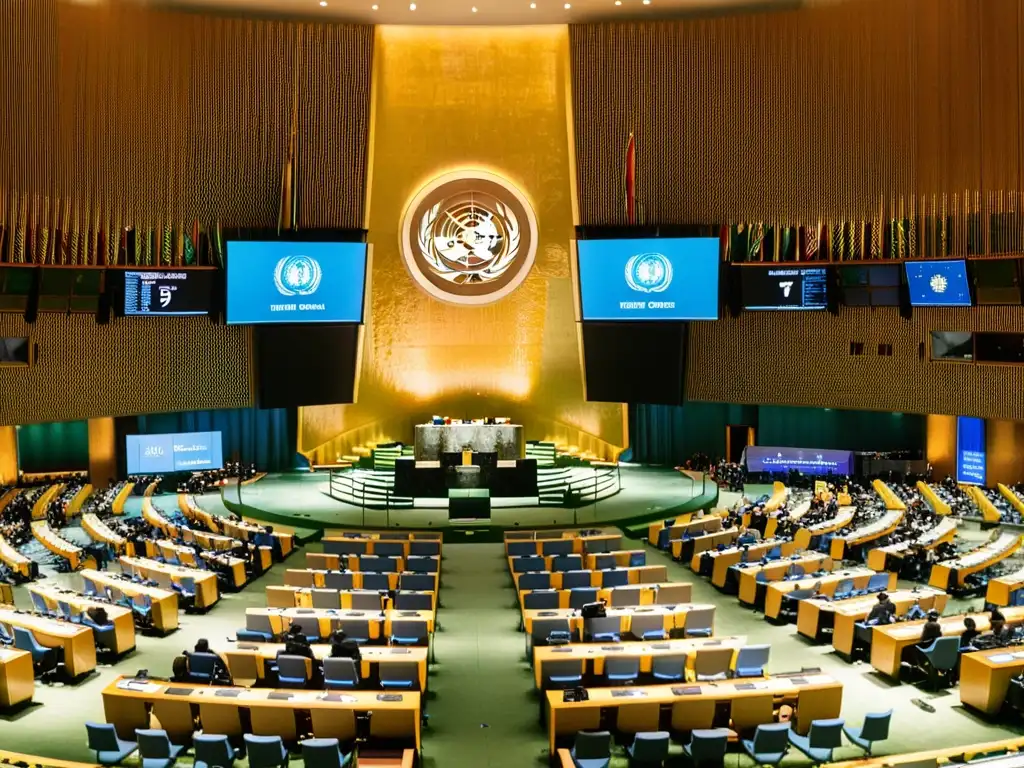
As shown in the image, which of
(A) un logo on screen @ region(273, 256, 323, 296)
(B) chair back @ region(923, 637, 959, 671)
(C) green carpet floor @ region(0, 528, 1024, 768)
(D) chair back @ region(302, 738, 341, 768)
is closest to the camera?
(D) chair back @ region(302, 738, 341, 768)

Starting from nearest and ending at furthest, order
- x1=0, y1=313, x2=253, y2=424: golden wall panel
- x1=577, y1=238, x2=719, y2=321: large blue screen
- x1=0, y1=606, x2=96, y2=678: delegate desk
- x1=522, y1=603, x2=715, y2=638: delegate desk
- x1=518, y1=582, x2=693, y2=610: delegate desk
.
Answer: x1=0, y1=606, x2=96, y2=678: delegate desk, x1=522, y1=603, x2=715, y2=638: delegate desk, x1=518, y1=582, x2=693, y2=610: delegate desk, x1=0, y1=313, x2=253, y2=424: golden wall panel, x1=577, y1=238, x2=719, y2=321: large blue screen

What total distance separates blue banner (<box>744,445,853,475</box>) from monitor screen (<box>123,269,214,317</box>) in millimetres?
14878

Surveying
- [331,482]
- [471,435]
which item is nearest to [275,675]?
[331,482]

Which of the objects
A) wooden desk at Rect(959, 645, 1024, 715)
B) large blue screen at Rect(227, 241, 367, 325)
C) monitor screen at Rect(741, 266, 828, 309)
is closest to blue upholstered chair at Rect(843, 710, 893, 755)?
wooden desk at Rect(959, 645, 1024, 715)

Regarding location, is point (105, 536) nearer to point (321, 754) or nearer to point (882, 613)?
point (321, 754)

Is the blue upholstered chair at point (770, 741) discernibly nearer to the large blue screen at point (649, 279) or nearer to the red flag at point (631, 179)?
the large blue screen at point (649, 279)

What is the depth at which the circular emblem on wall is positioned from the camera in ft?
84.3

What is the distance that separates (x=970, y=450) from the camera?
1009 inches

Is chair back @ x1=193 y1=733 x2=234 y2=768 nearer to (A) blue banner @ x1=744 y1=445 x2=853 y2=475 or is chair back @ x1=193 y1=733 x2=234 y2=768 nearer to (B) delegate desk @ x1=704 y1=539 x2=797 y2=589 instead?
(B) delegate desk @ x1=704 y1=539 x2=797 y2=589

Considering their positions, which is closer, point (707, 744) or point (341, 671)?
point (707, 744)

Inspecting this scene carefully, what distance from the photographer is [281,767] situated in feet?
30.1

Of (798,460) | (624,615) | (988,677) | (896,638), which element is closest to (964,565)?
(896,638)

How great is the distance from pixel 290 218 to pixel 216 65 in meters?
3.68

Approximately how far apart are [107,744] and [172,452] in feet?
60.2
